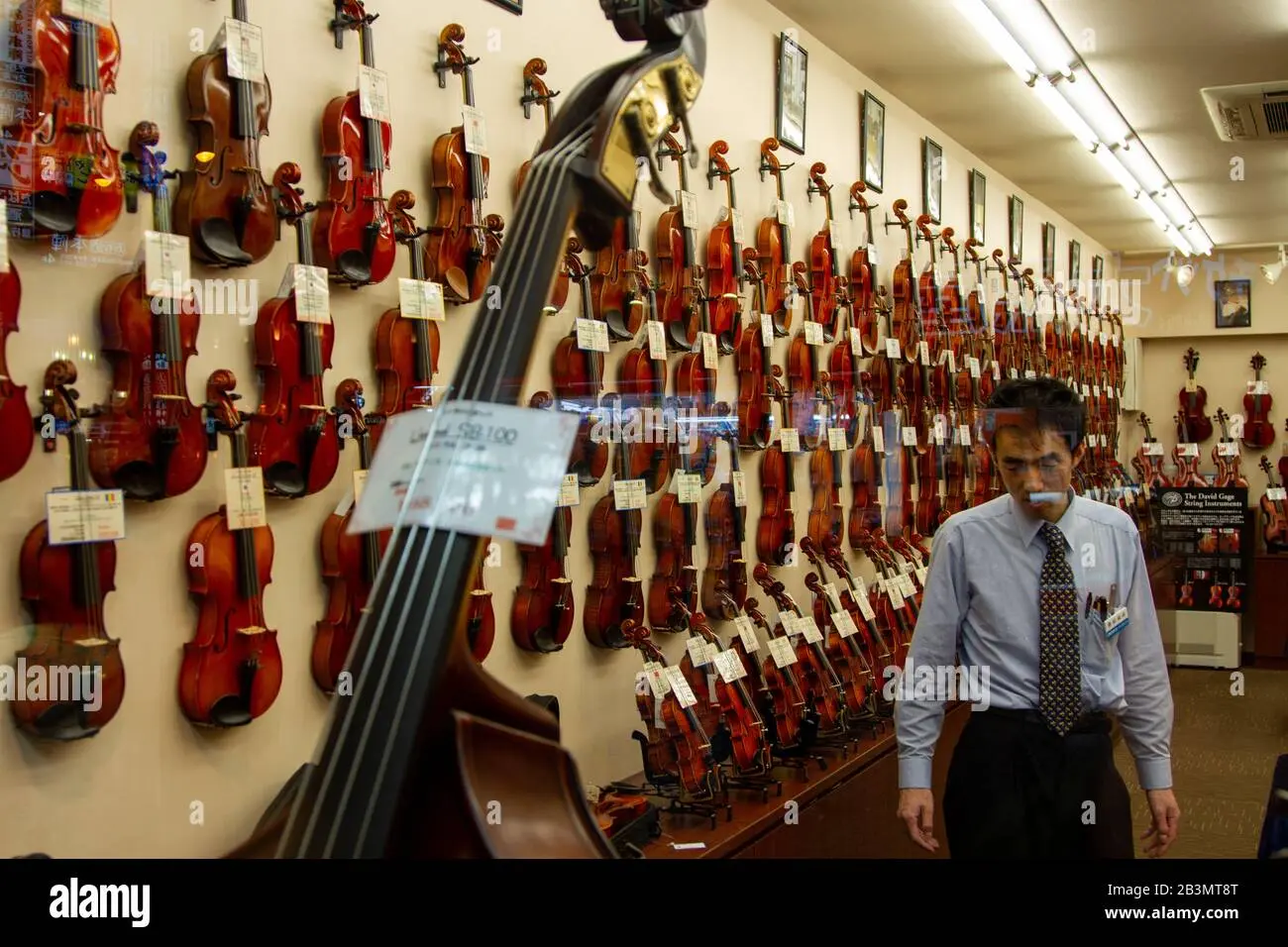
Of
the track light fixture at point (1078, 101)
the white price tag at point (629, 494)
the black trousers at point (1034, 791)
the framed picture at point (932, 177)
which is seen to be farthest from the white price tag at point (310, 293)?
the framed picture at point (932, 177)

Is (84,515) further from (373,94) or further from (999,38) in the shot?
(999,38)

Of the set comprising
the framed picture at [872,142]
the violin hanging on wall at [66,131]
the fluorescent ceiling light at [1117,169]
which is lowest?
the violin hanging on wall at [66,131]

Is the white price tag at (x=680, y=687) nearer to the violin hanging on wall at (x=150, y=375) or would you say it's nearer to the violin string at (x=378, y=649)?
the violin hanging on wall at (x=150, y=375)

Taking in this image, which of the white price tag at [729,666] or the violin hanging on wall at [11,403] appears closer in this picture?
the violin hanging on wall at [11,403]

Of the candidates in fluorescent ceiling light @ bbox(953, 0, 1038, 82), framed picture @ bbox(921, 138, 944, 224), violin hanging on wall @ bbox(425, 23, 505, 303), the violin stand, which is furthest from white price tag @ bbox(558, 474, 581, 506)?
framed picture @ bbox(921, 138, 944, 224)

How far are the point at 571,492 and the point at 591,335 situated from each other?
1.30 ft

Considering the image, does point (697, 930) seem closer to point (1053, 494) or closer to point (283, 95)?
point (1053, 494)

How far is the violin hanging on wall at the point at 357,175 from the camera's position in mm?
2229

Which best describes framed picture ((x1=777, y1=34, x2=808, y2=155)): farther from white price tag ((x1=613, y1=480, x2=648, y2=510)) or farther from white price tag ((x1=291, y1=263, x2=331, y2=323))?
white price tag ((x1=291, y1=263, x2=331, y2=323))

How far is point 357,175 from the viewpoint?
227 cm

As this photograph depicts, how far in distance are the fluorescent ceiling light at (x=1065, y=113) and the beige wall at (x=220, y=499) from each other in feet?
Result: 0.71

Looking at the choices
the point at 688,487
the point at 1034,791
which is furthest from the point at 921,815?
the point at 688,487

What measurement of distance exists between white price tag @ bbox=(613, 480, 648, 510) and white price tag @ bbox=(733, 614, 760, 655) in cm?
53

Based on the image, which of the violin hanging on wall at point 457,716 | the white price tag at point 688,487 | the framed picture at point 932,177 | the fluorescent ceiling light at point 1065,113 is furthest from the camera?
the framed picture at point 932,177
